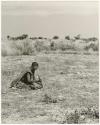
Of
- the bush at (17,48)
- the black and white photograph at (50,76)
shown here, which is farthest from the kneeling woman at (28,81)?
the bush at (17,48)

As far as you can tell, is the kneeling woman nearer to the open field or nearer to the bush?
the open field

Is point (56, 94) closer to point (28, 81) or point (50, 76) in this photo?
point (28, 81)

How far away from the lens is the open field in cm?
833

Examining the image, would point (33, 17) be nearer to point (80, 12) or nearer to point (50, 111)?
point (80, 12)

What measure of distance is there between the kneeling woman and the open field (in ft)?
0.63

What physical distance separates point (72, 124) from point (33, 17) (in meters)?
4.67

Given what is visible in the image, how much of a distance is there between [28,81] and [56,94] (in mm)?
892

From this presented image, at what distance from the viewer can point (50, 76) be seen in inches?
471

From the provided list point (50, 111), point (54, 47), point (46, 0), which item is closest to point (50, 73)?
point (46, 0)

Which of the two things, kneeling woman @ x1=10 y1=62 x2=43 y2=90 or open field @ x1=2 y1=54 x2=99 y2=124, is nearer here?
open field @ x1=2 y1=54 x2=99 y2=124

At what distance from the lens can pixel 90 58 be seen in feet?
48.8

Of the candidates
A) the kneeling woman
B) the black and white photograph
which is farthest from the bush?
the kneeling woman

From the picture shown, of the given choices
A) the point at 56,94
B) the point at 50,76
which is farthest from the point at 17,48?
the point at 56,94

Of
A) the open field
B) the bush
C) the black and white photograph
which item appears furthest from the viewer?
the bush
